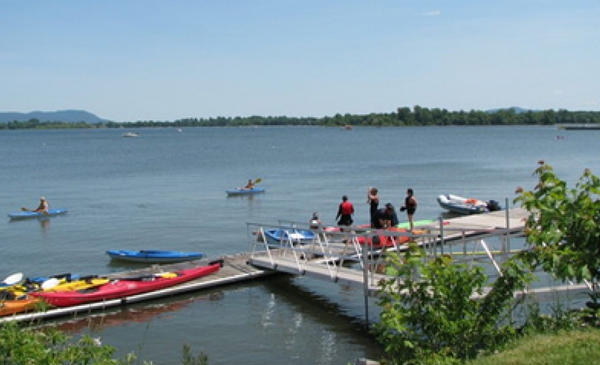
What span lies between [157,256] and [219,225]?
9541 mm

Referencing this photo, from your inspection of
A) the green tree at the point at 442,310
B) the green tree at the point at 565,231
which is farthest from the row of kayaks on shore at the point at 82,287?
the green tree at the point at 565,231

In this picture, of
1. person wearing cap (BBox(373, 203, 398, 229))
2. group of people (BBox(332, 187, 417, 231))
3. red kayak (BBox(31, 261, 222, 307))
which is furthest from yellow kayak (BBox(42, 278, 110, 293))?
person wearing cap (BBox(373, 203, 398, 229))

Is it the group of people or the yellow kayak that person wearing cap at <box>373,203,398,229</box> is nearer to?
the group of people

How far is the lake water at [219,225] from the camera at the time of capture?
→ 15328 mm

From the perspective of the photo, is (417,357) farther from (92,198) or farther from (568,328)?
(92,198)

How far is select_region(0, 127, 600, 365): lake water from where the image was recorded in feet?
50.3

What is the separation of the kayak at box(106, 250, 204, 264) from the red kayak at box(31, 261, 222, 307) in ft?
11.0

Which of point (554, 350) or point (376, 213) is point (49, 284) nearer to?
point (376, 213)

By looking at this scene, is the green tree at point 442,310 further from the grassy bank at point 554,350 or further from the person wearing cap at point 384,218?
the person wearing cap at point 384,218

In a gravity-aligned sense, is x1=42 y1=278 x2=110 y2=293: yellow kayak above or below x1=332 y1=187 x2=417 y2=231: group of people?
below

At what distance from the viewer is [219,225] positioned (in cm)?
3334

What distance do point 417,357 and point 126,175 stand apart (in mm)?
59847

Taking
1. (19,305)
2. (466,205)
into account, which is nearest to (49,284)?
(19,305)

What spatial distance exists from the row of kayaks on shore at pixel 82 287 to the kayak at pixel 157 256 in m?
3.56
